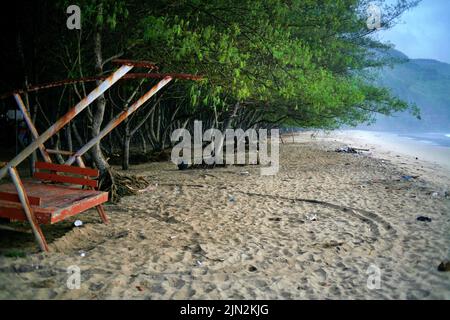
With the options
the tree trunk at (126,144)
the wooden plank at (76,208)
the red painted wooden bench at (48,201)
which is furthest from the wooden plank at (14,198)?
the tree trunk at (126,144)

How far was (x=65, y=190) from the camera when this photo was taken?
19.2 feet

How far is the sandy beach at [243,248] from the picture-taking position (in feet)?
13.1

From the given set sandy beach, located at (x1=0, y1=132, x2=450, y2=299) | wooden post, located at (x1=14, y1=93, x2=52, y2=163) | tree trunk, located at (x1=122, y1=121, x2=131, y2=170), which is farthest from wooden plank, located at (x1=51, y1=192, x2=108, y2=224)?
tree trunk, located at (x1=122, y1=121, x2=131, y2=170)

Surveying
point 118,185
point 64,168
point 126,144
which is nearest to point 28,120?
point 64,168

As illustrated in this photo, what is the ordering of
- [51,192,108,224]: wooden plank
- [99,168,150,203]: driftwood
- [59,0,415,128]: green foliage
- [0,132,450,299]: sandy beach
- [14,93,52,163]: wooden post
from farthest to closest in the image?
[99,168,150,203]: driftwood → [59,0,415,128]: green foliage → [14,93,52,163]: wooden post → [51,192,108,224]: wooden plank → [0,132,450,299]: sandy beach

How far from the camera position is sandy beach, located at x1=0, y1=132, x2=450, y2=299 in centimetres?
399

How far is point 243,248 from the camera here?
538cm

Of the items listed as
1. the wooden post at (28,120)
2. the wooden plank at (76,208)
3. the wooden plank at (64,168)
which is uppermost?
the wooden post at (28,120)

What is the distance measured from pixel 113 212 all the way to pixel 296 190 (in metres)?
5.37

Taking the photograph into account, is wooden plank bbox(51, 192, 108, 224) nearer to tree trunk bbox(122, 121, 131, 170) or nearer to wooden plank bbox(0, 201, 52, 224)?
wooden plank bbox(0, 201, 52, 224)

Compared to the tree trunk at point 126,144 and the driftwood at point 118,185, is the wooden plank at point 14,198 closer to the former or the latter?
the driftwood at point 118,185

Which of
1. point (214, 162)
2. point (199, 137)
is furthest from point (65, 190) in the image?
point (199, 137)

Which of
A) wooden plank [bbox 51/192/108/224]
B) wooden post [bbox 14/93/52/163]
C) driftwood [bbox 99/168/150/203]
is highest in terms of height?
wooden post [bbox 14/93/52/163]
